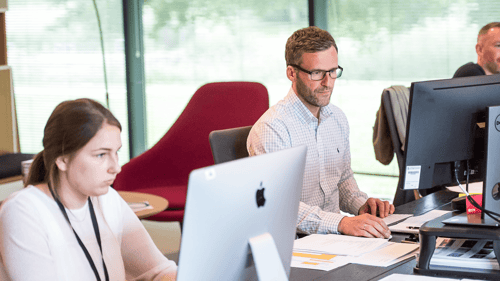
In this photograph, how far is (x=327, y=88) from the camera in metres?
2.22

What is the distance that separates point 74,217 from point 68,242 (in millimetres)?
74

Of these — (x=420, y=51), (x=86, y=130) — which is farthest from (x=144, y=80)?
(x=86, y=130)

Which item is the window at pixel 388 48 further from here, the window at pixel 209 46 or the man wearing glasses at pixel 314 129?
the man wearing glasses at pixel 314 129

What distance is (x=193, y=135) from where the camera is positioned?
13.1 ft

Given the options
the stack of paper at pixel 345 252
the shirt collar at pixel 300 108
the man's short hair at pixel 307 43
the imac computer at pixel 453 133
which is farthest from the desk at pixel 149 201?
the imac computer at pixel 453 133

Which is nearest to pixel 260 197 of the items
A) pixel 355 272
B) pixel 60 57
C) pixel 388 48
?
pixel 355 272

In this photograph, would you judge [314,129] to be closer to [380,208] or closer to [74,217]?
[380,208]

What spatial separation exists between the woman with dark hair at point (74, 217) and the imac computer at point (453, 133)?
2.40 ft

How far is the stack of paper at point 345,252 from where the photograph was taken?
1.57m

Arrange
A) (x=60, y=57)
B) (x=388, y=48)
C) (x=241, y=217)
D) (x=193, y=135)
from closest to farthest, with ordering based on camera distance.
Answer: (x=241, y=217) < (x=193, y=135) < (x=388, y=48) < (x=60, y=57)

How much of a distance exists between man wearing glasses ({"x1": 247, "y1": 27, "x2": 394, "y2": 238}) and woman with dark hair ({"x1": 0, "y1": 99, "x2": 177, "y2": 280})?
2.07 ft

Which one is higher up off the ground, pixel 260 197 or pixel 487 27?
pixel 487 27

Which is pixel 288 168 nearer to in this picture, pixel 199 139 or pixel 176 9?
pixel 199 139

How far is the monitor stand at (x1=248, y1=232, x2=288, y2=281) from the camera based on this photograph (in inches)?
43.2
